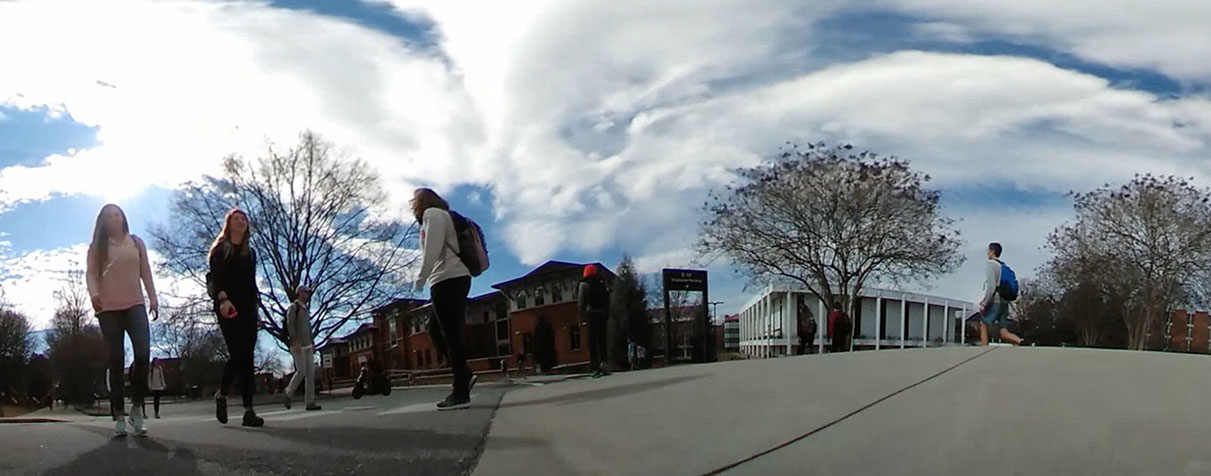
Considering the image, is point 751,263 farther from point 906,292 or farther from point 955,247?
point 906,292

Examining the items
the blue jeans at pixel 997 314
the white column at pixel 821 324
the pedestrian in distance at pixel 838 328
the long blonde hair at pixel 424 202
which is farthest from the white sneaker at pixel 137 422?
the blue jeans at pixel 997 314

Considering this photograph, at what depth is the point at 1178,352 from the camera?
3.10 meters

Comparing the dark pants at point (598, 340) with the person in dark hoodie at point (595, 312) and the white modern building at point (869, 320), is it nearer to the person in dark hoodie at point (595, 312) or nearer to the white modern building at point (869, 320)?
the person in dark hoodie at point (595, 312)

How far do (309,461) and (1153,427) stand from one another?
213cm

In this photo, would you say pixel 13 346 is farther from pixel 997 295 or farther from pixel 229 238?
pixel 997 295

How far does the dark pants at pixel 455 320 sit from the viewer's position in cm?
262

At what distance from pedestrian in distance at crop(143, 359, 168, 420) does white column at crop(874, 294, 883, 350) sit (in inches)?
117

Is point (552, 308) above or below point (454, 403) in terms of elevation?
above

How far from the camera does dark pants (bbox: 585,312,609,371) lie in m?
2.49

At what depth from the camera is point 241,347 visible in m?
2.55

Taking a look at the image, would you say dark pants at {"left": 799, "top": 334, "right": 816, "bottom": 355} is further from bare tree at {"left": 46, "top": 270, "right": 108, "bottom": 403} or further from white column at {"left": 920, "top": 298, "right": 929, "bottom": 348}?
bare tree at {"left": 46, "top": 270, "right": 108, "bottom": 403}

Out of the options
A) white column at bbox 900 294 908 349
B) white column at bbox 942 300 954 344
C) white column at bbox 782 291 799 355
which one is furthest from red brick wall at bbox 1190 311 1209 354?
white column at bbox 782 291 799 355

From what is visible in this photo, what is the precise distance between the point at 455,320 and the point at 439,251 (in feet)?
0.73

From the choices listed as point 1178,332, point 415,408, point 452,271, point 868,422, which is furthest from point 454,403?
point 1178,332
